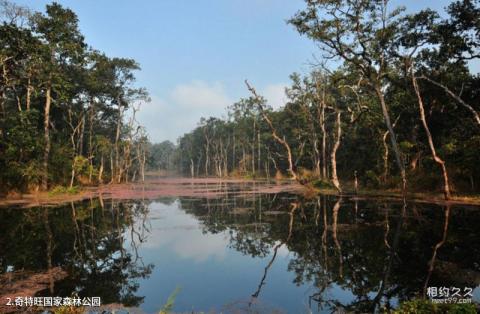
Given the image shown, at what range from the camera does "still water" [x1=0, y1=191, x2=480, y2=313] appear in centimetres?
694

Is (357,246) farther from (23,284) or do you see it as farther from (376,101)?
(376,101)

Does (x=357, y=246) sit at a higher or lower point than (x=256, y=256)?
higher

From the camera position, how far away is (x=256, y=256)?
10.4 meters

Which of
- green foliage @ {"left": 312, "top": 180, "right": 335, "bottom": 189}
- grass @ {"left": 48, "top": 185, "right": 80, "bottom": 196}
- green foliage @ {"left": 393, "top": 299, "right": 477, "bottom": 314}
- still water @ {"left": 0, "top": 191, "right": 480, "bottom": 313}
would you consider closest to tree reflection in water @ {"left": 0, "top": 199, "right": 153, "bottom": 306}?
still water @ {"left": 0, "top": 191, "right": 480, "bottom": 313}

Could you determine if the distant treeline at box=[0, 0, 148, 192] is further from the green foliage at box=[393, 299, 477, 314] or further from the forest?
the green foliage at box=[393, 299, 477, 314]

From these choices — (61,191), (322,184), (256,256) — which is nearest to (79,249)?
(256,256)

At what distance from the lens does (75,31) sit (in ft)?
102

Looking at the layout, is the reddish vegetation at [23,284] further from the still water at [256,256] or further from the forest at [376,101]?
the forest at [376,101]

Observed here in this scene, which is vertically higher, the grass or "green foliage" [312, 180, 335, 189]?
the grass

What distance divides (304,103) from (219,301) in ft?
125

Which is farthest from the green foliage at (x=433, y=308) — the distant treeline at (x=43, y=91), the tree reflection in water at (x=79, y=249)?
the distant treeline at (x=43, y=91)

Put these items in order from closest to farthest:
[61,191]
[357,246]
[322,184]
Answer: [357,246] < [61,191] < [322,184]

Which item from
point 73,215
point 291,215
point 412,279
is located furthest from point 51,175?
point 412,279

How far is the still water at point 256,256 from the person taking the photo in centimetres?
694
